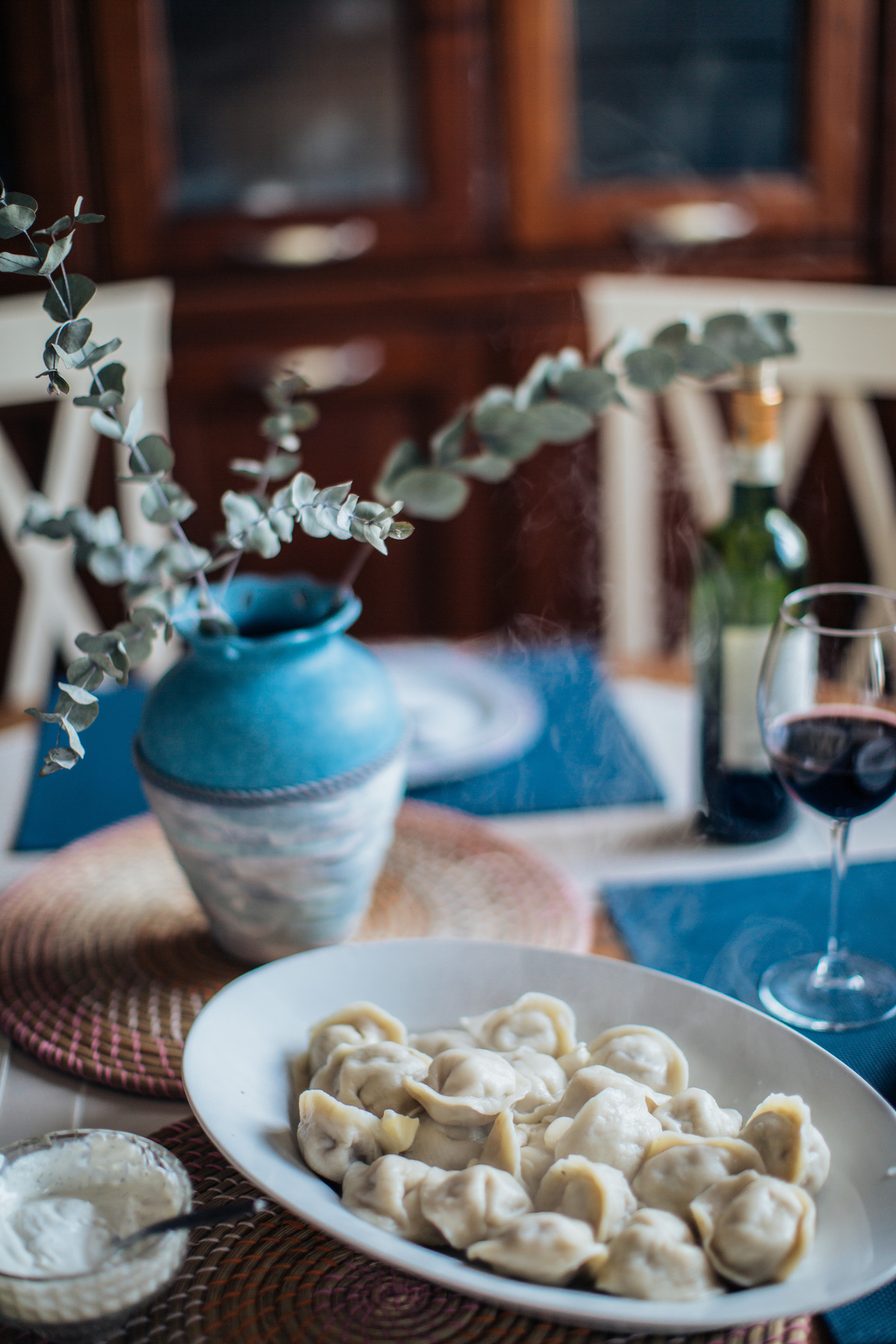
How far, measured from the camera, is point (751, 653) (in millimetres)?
926

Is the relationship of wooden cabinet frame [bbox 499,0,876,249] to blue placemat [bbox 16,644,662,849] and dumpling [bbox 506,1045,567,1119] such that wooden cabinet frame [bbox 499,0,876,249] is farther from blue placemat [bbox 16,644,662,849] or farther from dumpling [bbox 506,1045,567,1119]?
dumpling [bbox 506,1045,567,1119]

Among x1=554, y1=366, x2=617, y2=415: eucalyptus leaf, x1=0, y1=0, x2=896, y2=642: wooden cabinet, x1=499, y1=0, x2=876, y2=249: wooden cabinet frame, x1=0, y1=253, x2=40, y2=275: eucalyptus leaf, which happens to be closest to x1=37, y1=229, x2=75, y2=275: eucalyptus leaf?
x1=0, y1=253, x2=40, y2=275: eucalyptus leaf

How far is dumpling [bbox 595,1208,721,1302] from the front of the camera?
1.63 ft

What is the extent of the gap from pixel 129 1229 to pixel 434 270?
209 centimetres

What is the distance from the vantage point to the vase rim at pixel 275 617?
786 millimetres

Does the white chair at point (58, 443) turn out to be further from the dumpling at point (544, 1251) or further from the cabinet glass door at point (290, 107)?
the dumpling at point (544, 1251)

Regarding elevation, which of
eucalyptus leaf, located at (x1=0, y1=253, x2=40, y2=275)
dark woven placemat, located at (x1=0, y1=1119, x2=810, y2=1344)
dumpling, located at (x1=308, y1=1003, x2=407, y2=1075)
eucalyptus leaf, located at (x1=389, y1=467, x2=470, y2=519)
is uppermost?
eucalyptus leaf, located at (x1=0, y1=253, x2=40, y2=275)

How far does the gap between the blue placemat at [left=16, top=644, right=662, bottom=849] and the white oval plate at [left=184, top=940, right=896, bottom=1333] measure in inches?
13.1

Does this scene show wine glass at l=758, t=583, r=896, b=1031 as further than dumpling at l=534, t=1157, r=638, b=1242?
Yes

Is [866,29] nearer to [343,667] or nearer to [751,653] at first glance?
[751,653]

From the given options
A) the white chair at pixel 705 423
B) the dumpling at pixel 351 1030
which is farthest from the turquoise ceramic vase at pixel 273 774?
the white chair at pixel 705 423

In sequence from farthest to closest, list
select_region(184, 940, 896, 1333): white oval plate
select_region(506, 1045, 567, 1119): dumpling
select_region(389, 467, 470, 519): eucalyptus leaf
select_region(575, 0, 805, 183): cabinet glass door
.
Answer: select_region(575, 0, 805, 183): cabinet glass door → select_region(389, 467, 470, 519): eucalyptus leaf → select_region(506, 1045, 567, 1119): dumpling → select_region(184, 940, 896, 1333): white oval plate

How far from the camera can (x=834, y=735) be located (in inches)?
30.5

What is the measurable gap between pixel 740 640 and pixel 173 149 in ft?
5.90
